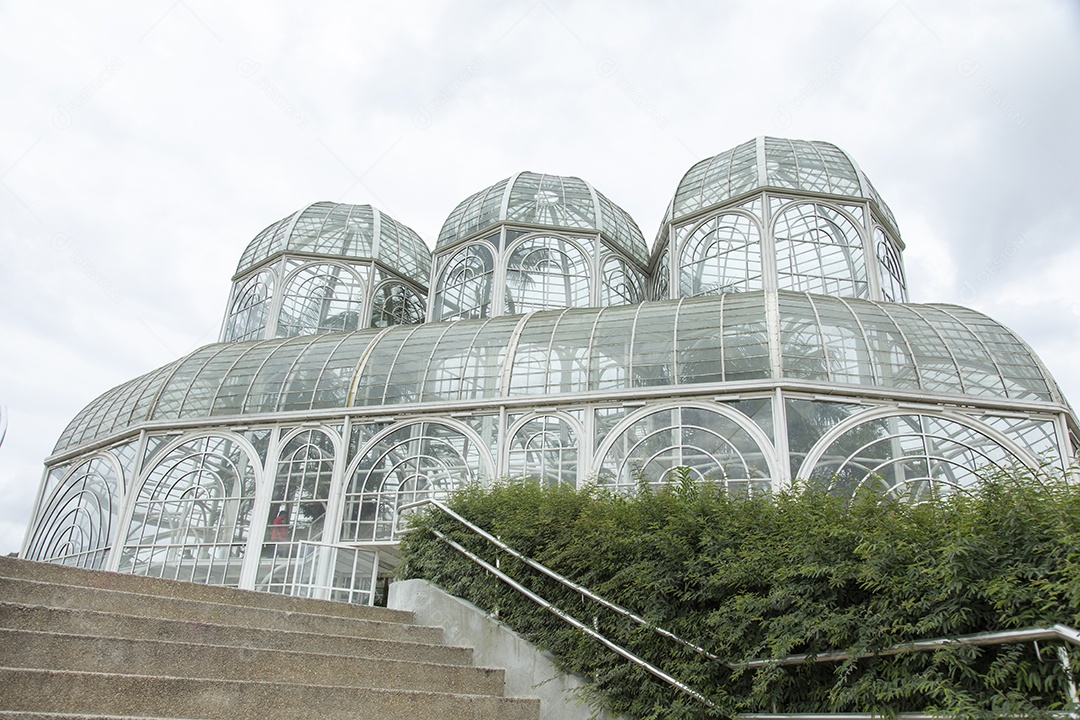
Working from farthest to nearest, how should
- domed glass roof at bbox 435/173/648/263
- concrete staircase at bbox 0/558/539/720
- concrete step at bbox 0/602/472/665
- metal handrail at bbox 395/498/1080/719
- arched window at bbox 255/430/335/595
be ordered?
domed glass roof at bbox 435/173/648/263 < arched window at bbox 255/430/335/595 < concrete step at bbox 0/602/472/665 < concrete staircase at bbox 0/558/539/720 < metal handrail at bbox 395/498/1080/719

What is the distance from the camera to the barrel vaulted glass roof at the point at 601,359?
13469mm

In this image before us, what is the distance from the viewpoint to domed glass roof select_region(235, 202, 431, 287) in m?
24.4

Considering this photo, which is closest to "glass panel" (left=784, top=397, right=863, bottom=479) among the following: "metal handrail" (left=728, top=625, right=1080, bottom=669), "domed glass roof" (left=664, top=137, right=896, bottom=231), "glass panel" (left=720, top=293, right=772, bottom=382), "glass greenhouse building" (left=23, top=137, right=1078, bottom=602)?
"glass greenhouse building" (left=23, top=137, right=1078, bottom=602)

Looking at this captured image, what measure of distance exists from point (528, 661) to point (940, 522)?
3756 millimetres

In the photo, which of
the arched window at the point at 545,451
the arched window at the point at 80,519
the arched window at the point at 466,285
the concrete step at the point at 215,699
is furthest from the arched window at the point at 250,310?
the concrete step at the point at 215,699

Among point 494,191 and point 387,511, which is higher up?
point 494,191

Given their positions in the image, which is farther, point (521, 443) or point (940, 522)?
point (521, 443)

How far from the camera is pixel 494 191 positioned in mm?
23562

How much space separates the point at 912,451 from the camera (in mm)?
12781

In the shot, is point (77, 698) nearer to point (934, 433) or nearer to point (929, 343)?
point (934, 433)

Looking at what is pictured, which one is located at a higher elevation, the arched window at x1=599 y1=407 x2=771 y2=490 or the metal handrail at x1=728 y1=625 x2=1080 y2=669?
the arched window at x1=599 y1=407 x2=771 y2=490

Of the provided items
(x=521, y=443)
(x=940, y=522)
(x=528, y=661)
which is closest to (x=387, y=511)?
(x=521, y=443)

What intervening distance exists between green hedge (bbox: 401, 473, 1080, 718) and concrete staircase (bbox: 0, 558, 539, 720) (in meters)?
1.07

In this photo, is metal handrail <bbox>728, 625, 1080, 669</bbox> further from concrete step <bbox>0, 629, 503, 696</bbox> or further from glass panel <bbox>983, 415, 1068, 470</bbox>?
glass panel <bbox>983, 415, 1068, 470</bbox>
